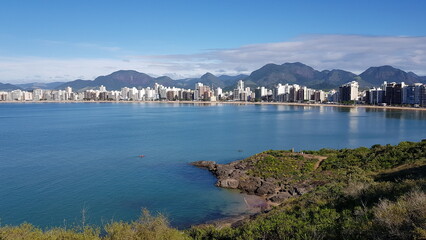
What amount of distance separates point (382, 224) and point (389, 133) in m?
49.3

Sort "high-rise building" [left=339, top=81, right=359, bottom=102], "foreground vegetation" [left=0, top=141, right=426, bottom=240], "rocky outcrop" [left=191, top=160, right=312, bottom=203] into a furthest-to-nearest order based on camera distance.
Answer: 1. "high-rise building" [left=339, top=81, right=359, bottom=102]
2. "rocky outcrop" [left=191, top=160, right=312, bottom=203]
3. "foreground vegetation" [left=0, top=141, right=426, bottom=240]

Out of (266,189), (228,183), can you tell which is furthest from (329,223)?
(228,183)

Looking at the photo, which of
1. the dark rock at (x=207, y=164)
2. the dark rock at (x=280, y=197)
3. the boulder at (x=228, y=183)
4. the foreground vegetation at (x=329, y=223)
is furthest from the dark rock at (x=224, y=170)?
the foreground vegetation at (x=329, y=223)

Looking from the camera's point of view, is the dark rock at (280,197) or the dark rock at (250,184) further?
the dark rock at (250,184)

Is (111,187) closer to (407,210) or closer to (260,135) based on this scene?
(407,210)

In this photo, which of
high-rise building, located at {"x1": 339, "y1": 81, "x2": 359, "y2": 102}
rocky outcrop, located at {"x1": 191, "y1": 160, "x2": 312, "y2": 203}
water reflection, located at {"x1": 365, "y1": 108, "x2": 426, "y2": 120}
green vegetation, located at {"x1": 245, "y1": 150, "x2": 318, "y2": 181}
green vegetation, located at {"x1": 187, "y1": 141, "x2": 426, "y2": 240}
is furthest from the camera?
high-rise building, located at {"x1": 339, "y1": 81, "x2": 359, "y2": 102}

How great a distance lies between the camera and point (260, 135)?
158ft

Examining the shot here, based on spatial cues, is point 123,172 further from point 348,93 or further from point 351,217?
point 348,93

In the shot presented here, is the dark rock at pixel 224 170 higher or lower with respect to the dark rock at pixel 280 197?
higher

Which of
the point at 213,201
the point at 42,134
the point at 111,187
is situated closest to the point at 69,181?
the point at 111,187

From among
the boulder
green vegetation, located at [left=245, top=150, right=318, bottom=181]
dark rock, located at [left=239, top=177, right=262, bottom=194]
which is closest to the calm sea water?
the boulder

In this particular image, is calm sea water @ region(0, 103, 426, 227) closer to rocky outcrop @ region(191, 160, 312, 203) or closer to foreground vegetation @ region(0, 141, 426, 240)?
rocky outcrop @ region(191, 160, 312, 203)

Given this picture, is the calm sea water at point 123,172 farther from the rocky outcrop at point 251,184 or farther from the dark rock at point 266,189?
the dark rock at point 266,189

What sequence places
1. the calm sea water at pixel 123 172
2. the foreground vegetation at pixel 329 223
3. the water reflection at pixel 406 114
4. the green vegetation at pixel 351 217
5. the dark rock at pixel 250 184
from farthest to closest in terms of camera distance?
the water reflection at pixel 406 114 → the dark rock at pixel 250 184 → the calm sea water at pixel 123 172 → the foreground vegetation at pixel 329 223 → the green vegetation at pixel 351 217
